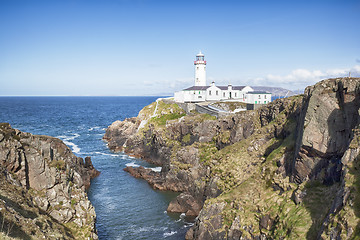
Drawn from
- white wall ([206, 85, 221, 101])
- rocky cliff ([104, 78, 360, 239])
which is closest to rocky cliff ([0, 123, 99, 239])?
rocky cliff ([104, 78, 360, 239])

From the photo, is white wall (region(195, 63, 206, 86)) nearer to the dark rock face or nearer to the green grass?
the green grass

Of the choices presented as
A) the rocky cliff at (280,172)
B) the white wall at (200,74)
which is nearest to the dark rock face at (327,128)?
the rocky cliff at (280,172)

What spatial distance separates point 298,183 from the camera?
3525 centimetres

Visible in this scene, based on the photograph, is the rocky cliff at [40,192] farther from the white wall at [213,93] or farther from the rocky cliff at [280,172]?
the white wall at [213,93]

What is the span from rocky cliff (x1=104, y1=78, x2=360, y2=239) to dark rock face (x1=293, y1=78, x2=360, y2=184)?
0.34 feet

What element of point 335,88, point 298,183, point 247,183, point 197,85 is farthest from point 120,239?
point 197,85

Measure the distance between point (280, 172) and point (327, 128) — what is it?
9303mm

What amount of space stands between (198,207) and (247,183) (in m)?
10.5

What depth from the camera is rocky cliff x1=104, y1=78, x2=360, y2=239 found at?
89.5 ft

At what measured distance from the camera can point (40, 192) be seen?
32.1 m

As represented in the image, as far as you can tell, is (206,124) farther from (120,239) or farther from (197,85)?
(197,85)

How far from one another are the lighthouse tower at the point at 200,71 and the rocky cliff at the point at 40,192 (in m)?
88.1

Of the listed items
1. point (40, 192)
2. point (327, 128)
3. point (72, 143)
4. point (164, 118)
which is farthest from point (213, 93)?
point (40, 192)

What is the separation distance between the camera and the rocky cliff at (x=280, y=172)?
27275 mm
